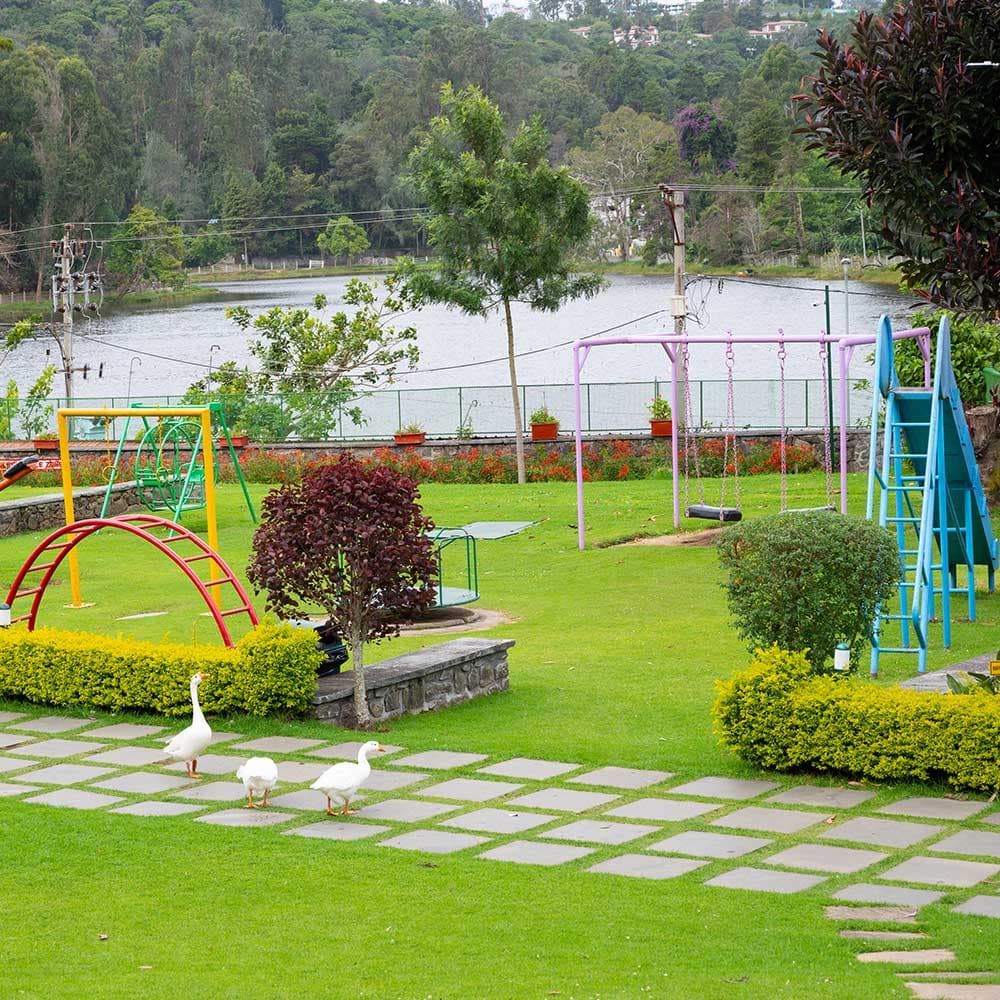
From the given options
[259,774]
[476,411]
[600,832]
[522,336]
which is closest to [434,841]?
[600,832]

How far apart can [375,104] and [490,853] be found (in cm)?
8641

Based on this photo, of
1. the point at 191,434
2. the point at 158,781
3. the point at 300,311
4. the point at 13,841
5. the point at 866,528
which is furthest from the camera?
the point at 300,311

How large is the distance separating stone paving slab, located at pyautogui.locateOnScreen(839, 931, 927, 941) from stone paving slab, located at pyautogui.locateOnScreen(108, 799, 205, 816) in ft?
12.8

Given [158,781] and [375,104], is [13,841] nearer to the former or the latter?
[158,781]

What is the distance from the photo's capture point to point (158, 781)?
9.41 metres

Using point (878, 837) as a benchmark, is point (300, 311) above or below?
above

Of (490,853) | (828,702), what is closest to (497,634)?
(828,702)

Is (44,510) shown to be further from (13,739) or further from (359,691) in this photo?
(359,691)

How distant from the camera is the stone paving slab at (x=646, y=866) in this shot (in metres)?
7.36

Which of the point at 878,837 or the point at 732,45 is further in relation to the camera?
the point at 732,45

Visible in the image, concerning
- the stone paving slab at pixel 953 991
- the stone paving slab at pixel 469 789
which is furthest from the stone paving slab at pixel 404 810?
the stone paving slab at pixel 953 991

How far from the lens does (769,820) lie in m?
8.24

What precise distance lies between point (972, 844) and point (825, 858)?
0.78 meters

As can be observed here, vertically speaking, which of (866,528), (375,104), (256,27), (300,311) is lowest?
(866,528)
